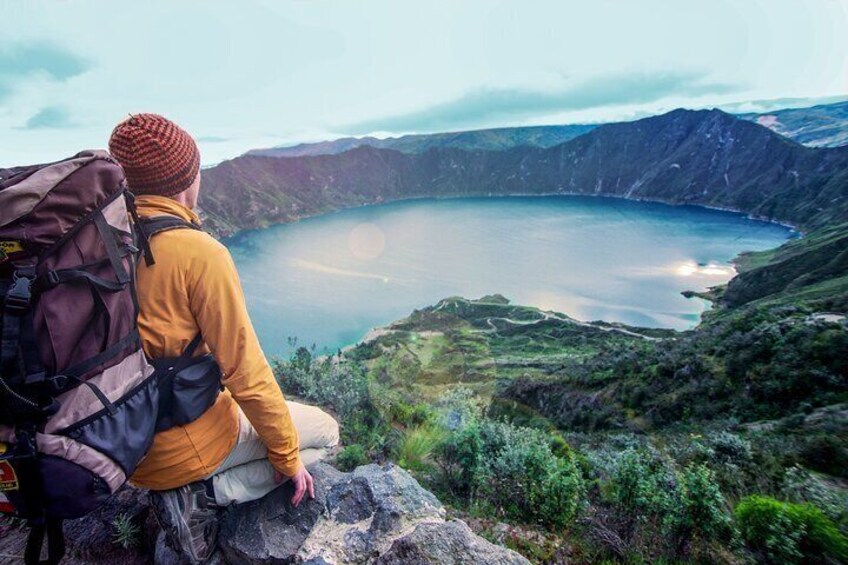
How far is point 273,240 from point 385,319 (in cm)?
5892

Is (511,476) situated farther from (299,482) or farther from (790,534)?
(299,482)

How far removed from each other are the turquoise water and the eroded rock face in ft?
156

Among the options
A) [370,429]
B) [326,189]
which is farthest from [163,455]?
[326,189]

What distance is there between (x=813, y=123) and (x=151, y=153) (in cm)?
19034

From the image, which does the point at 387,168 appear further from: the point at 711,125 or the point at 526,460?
the point at 526,460

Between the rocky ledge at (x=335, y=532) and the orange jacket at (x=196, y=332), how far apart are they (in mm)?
709

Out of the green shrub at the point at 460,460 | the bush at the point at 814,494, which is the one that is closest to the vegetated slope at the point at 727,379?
the bush at the point at 814,494

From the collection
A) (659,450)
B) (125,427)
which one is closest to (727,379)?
(659,450)

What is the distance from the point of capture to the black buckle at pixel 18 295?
129 centimetres

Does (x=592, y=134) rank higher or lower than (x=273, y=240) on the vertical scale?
higher

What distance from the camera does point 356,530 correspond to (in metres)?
2.62

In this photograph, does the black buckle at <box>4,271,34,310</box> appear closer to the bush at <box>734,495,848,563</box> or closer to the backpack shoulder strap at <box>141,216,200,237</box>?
the backpack shoulder strap at <box>141,216,200,237</box>

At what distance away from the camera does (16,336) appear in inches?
52.7

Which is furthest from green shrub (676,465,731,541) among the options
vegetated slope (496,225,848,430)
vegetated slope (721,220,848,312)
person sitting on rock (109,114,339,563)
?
vegetated slope (721,220,848,312)
